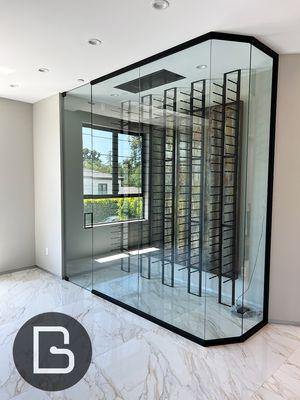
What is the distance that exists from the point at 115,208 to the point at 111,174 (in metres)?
0.49

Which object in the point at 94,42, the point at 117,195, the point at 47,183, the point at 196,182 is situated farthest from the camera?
the point at 47,183

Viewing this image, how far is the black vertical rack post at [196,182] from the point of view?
3.11 meters

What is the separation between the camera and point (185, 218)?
3553mm

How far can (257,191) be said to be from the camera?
2.99 metres

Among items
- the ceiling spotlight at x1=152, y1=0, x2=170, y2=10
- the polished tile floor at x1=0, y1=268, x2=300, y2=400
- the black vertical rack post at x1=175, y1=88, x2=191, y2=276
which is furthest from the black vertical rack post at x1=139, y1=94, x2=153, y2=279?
the ceiling spotlight at x1=152, y1=0, x2=170, y2=10

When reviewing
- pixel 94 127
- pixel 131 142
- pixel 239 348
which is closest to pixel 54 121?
pixel 94 127

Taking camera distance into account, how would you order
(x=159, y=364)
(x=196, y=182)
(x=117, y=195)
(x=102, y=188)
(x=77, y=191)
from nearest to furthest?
(x=159, y=364), (x=196, y=182), (x=117, y=195), (x=102, y=188), (x=77, y=191)

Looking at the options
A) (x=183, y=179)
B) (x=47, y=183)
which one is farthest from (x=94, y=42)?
(x=47, y=183)

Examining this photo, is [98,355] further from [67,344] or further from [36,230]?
[36,230]

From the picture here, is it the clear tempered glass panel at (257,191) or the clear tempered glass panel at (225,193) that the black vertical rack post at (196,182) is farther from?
the clear tempered glass panel at (257,191)

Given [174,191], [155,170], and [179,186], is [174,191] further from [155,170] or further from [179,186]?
[155,170]

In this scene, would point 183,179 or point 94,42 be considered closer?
point 94,42

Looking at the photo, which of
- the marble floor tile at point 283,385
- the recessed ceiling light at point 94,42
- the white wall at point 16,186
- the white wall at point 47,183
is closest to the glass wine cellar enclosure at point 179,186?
the white wall at point 47,183

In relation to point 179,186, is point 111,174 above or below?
above
